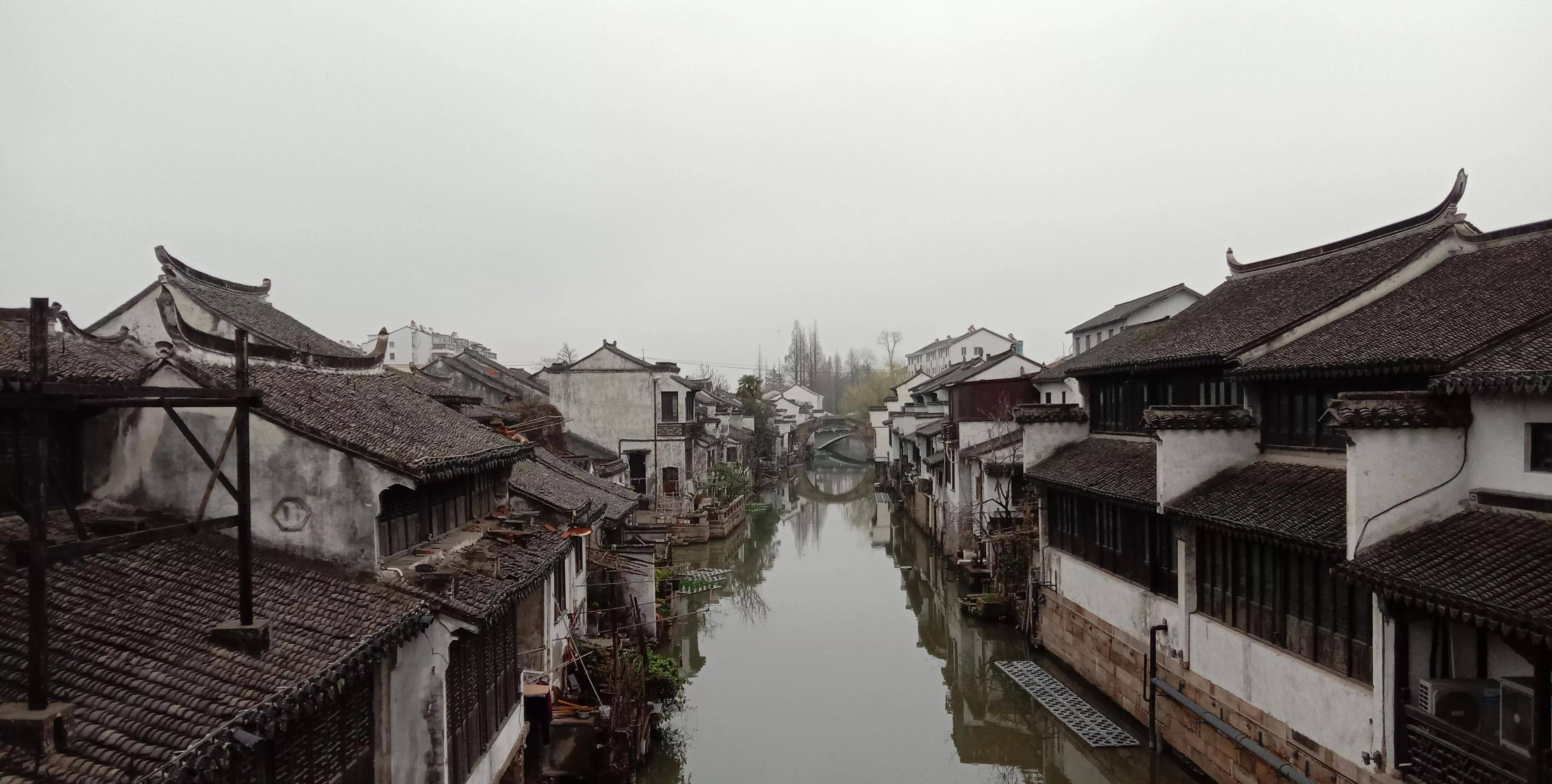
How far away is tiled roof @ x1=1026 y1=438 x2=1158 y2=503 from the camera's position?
1555 cm

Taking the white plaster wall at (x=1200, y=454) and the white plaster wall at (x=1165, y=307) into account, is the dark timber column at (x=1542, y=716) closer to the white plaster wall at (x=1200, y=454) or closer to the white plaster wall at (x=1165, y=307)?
the white plaster wall at (x=1200, y=454)

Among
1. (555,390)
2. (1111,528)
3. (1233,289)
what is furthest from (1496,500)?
(555,390)

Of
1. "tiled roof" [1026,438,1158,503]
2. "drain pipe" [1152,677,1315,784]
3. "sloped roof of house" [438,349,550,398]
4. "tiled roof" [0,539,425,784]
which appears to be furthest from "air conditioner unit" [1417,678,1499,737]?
"sloped roof of house" [438,349,550,398]

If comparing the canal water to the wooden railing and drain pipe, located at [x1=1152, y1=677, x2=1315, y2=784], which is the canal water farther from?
the wooden railing

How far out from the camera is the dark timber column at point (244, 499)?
670 centimetres

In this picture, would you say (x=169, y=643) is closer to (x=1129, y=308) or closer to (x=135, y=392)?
(x=135, y=392)

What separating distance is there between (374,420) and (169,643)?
4.39m

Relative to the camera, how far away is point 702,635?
77.6ft

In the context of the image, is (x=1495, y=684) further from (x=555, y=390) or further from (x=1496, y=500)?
(x=555, y=390)

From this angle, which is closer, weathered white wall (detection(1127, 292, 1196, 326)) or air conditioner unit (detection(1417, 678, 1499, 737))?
air conditioner unit (detection(1417, 678, 1499, 737))

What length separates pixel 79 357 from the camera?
8883 mm

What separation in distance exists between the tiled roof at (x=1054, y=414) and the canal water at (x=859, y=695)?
562 cm

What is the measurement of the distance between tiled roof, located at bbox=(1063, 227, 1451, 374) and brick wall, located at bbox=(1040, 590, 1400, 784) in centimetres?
526

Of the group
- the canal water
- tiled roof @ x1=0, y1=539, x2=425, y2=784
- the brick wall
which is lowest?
the canal water
